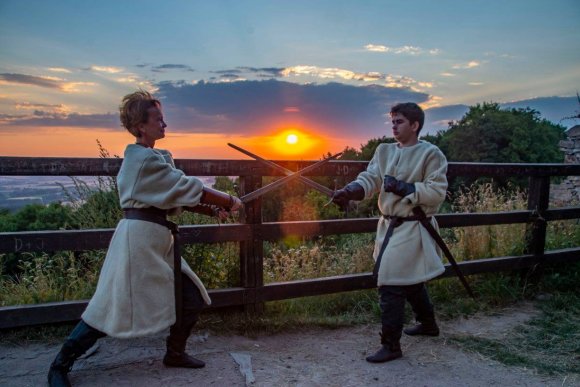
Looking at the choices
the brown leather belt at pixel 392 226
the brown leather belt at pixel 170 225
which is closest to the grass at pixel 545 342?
the brown leather belt at pixel 392 226

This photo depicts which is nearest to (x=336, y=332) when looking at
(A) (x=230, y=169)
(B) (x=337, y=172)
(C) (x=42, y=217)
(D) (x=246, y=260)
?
(D) (x=246, y=260)

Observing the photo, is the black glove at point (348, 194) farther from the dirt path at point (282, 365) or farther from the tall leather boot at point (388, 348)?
the dirt path at point (282, 365)

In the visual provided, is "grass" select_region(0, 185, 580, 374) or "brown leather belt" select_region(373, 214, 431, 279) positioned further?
"grass" select_region(0, 185, 580, 374)

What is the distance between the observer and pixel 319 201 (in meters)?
13.6

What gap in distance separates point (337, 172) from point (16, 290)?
3245 millimetres

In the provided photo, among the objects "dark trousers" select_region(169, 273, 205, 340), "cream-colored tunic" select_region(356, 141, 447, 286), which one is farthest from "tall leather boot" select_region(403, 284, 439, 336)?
"dark trousers" select_region(169, 273, 205, 340)

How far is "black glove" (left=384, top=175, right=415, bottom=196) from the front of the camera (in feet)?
11.9

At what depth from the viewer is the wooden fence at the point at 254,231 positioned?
3.59 metres

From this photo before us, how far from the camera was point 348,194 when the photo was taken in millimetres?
3672

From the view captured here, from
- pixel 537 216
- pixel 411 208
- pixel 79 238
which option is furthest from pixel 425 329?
pixel 79 238

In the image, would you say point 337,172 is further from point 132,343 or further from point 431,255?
point 132,343

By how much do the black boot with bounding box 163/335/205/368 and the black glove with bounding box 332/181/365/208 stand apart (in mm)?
1451

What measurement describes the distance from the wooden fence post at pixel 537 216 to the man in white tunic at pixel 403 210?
7.90ft

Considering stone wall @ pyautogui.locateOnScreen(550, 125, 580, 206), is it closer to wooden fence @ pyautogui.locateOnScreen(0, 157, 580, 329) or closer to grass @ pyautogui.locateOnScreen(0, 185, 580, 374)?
grass @ pyautogui.locateOnScreen(0, 185, 580, 374)
